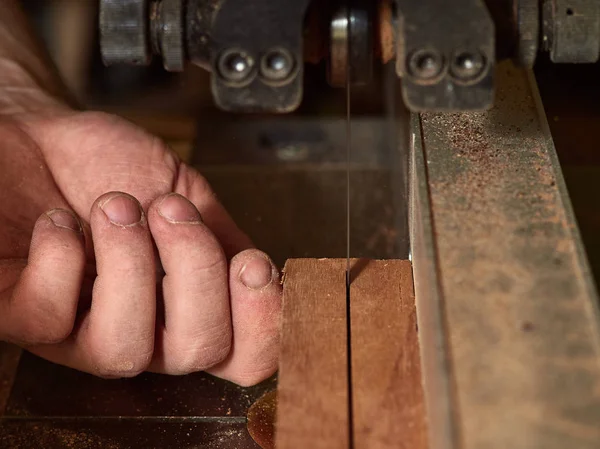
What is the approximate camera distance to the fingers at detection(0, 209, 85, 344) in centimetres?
92

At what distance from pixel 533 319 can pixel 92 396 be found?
0.59m

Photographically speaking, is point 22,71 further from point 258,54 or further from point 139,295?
point 258,54

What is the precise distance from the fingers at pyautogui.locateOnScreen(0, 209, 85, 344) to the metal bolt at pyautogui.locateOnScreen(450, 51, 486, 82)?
18.6 inches

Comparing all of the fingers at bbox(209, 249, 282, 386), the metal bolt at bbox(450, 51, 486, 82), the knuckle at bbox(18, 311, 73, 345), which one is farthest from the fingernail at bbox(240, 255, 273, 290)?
the metal bolt at bbox(450, 51, 486, 82)

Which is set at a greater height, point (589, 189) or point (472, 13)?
point (472, 13)

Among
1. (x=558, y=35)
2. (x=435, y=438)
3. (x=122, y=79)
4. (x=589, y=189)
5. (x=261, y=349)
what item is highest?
(x=558, y=35)

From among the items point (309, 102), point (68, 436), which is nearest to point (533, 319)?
point (68, 436)

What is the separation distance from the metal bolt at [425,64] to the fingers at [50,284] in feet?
1.45

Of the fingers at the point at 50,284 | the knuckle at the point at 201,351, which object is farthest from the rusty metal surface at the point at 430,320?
the fingers at the point at 50,284

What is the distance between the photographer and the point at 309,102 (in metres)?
2.06

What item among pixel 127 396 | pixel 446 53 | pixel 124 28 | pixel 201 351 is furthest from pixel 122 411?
pixel 446 53

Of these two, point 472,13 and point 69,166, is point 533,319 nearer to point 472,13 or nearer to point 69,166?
point 472,13

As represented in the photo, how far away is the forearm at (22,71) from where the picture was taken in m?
1.30

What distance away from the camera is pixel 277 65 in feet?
2.47
